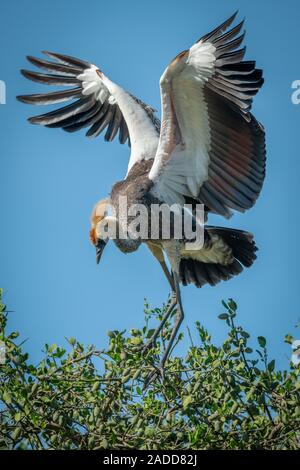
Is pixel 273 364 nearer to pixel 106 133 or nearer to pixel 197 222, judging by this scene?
pixel 197 222

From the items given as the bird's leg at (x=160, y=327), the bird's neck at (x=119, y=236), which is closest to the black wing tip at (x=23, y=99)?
the bird's neck at (x=119, y=236)

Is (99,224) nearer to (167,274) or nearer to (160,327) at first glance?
(167,274)

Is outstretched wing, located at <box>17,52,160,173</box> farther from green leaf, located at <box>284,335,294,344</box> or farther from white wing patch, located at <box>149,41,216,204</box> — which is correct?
green leaf, located at <box>284,335,294,344</box>

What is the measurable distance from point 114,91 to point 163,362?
118 inches

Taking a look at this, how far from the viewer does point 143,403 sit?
4969 millimetres

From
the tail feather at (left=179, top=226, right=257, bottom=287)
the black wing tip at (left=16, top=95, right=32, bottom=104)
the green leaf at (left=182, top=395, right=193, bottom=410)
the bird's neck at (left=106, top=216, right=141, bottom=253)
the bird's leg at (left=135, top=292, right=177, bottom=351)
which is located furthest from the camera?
the black wing tip at (left=16, top=95, right=32, bottom=104)

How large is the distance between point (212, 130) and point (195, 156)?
0.27 metres

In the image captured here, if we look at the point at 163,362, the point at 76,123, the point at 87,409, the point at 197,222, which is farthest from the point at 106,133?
the point at 87,409

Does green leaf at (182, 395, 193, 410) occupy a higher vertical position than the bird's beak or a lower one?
lower

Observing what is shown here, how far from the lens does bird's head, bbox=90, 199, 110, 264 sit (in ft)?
22.2

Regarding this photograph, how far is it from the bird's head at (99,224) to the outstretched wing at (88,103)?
0.82 meters

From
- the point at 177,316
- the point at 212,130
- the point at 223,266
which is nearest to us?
the point at 212,130

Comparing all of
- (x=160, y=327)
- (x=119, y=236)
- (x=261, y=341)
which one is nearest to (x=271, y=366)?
(x=261, y=341)

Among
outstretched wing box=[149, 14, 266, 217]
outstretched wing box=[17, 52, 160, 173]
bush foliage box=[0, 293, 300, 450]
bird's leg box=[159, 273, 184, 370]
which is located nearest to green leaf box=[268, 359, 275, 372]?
bush foliage box=[0, 293, 300, 450]
